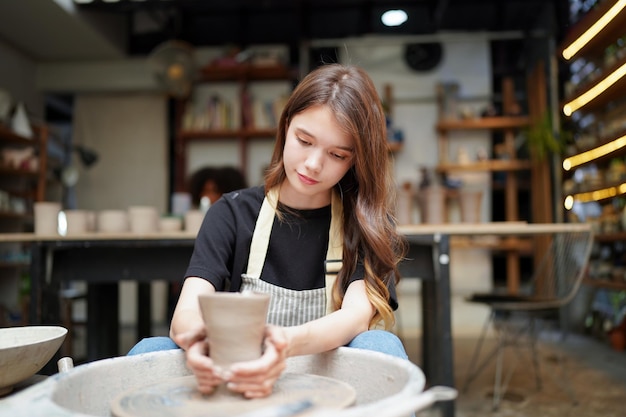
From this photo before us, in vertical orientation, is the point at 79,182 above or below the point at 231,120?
below

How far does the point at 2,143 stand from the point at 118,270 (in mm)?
3242

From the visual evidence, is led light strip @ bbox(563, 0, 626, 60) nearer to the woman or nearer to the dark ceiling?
the dark ceiling

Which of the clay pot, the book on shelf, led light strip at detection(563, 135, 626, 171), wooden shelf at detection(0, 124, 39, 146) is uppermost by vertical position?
the book on shelf

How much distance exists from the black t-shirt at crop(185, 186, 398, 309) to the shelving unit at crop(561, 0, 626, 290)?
2884 millimetres

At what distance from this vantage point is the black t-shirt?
1.39 m

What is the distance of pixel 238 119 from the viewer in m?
5.89

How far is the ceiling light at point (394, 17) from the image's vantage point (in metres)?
6.01

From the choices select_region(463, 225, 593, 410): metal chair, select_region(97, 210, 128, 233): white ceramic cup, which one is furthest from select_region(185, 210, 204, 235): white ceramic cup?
select_region(463, 225, 593, 410): metal chair

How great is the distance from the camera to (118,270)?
2.63 metres

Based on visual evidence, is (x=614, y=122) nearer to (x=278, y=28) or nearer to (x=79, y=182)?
(x=278, y=28)

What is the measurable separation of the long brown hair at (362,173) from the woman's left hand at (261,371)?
0.44 m

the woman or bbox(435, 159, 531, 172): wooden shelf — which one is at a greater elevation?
bbox(435, 159, 531, 172): wooden shelf

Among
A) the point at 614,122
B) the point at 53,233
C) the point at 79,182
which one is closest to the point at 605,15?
the point at 614,122

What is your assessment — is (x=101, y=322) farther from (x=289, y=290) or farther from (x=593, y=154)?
(x=593, y=154)
